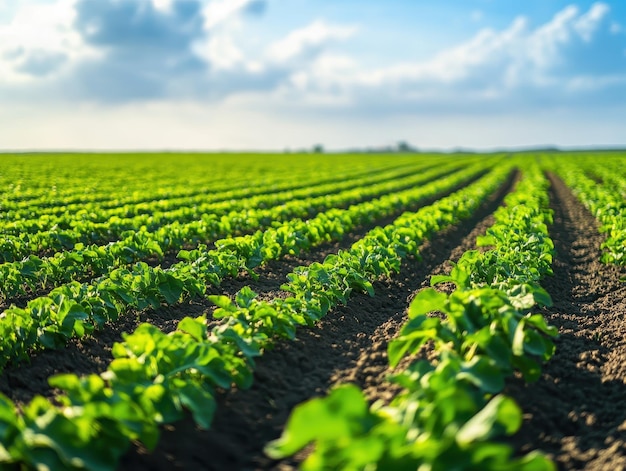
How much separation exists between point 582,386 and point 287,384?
2603 mm

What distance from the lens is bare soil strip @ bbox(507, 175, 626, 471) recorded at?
4.36m

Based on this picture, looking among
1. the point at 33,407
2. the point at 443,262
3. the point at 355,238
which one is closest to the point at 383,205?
the point at 355,238

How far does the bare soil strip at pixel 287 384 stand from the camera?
163 inches

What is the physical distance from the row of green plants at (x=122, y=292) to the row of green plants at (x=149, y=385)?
1017 millimetres

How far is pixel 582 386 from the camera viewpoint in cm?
544

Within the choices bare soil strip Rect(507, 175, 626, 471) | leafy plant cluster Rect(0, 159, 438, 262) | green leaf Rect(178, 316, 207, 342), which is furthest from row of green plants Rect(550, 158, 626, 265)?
green leaf Rect(178, 316, 207, 342)

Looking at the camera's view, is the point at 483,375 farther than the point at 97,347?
No

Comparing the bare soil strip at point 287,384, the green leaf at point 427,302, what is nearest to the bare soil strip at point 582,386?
the green leaf at point 427,302

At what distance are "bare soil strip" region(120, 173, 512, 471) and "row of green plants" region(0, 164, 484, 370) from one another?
208cm

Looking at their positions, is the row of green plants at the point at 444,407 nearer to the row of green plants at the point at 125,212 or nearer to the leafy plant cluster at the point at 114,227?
the leafy plant cluster at the point at 114,227

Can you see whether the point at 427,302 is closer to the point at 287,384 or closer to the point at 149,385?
the point at 287,384

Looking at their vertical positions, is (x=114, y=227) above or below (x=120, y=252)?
above

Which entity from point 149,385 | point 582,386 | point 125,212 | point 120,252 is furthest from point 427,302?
point 125,212

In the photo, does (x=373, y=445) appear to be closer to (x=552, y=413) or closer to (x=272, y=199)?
(x=552, y=413)
